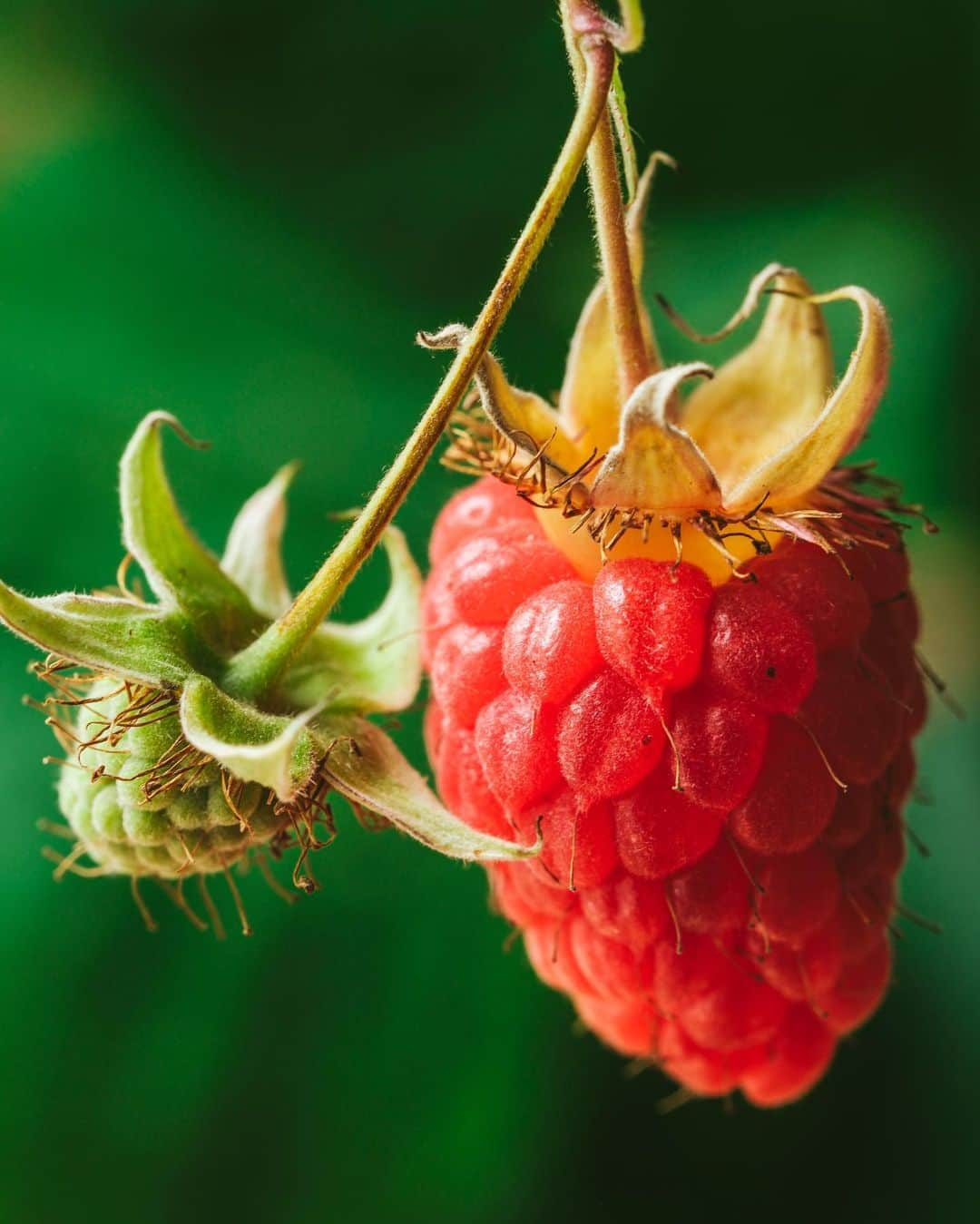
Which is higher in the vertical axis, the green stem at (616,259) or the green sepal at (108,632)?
the green stem at (616,259)

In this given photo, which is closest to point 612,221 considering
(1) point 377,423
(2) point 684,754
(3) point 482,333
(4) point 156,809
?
(3) point 482,333

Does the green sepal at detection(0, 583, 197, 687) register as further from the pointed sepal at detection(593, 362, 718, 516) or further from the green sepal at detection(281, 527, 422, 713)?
the pointed sepal at detection(593, 362, 718, 516)

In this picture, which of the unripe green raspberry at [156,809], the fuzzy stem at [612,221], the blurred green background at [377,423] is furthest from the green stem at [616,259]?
the blurred green background at [377,423]

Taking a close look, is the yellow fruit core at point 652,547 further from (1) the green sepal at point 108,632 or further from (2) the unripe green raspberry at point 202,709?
(1) the green sepal at point 108,632

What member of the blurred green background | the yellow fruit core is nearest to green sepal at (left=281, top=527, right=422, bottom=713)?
the yellow fruit core

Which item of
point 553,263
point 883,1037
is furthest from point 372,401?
point 883,1037

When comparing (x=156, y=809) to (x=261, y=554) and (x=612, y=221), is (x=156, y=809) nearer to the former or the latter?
(x=261, y=554)

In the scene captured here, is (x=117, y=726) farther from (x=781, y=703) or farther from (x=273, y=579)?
(x=781, y=703)
